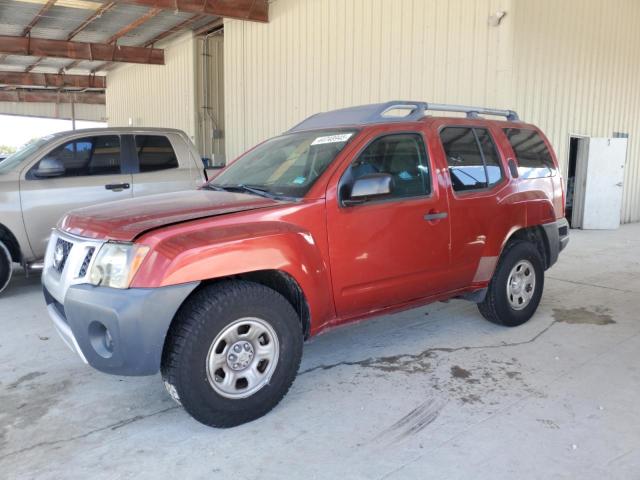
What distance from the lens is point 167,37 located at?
1705 cm

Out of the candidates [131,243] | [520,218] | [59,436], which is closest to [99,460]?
[59,436]

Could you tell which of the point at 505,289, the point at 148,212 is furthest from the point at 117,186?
the point at 505,289

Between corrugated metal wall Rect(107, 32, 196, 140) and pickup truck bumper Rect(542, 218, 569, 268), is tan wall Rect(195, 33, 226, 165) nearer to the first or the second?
corrugated metal wall Rect(107, 32, 196, 140)

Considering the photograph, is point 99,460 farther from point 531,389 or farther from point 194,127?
point 194,127

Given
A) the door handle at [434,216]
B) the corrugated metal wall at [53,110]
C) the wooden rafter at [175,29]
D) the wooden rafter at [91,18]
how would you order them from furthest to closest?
the corrugated metal wall at [53,110], the wooden rafter at [175,29], the wooden rafter at [91,18], the door handle at [434,216]

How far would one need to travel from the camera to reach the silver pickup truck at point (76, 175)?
18.4 ft

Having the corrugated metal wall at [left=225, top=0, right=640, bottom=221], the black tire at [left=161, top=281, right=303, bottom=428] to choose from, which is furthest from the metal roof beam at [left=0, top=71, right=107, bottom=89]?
the black tire at [left=161, top=281, right=303, bottom=428]

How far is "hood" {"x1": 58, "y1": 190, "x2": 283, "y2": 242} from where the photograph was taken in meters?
2.79

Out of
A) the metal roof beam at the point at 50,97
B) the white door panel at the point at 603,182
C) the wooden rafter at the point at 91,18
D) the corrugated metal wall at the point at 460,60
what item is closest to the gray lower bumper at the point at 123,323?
the corrugated metal wall at the point at 460,60

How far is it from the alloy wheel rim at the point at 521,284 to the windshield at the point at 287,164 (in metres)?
1.95

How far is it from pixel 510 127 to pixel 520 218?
0.82m

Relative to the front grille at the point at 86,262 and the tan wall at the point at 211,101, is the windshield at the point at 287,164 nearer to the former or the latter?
the front grille at the point at 86,262

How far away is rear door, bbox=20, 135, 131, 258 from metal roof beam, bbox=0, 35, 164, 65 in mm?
12201

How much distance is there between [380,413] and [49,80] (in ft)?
81.0
